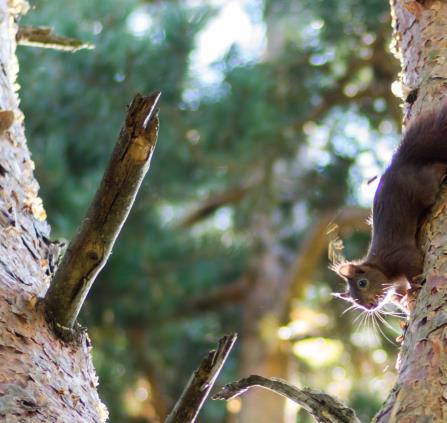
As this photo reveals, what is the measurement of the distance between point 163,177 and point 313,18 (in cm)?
147

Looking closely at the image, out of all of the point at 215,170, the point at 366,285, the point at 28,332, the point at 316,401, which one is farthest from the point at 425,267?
the point at 215,170

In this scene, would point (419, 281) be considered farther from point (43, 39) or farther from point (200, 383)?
point (43, 39)

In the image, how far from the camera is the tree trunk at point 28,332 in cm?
142

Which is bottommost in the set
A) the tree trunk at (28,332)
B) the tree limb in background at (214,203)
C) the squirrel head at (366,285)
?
the tree trunk at (28,332)

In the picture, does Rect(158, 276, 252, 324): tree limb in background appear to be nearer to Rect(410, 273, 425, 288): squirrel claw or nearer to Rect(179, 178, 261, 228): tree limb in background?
Rect(179, 178, 261, 228): tree limb in background

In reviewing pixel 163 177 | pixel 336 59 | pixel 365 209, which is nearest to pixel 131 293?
pixel 163 177

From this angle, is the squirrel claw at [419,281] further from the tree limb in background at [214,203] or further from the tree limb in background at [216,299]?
the tree limb in background at [214,203]

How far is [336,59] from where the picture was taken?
19.0 ft

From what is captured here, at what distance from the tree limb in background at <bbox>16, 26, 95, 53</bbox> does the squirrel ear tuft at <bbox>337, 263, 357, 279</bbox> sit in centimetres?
103

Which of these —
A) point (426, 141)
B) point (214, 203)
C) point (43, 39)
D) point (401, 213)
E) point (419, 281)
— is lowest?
point (419, 281)

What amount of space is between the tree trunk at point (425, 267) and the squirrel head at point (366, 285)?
0.38 m

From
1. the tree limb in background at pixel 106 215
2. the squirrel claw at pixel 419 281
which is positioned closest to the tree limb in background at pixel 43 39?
the tree limb in background at pixel 106 215

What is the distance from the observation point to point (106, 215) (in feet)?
4.94

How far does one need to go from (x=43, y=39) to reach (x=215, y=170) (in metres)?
3.25
